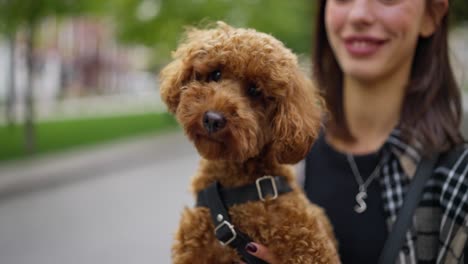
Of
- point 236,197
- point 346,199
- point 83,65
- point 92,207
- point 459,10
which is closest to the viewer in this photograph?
point 236,197

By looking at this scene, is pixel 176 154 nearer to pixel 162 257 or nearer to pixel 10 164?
pixel 10 164

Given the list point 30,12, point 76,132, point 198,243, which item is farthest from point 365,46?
point 76,132

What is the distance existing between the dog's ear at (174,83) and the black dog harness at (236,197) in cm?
40

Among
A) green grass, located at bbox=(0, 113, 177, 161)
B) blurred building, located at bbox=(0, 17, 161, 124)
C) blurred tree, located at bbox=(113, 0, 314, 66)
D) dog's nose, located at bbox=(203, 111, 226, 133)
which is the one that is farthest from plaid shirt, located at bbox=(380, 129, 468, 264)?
blurred building, located at bbox=(0, 17, 161, 124)

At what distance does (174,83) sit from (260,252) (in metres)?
0.79

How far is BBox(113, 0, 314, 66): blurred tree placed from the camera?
16766mm

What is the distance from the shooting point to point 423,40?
2619mm

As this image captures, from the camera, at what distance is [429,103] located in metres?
2.46

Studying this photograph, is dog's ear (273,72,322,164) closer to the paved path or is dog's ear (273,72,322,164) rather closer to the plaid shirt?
the plaid shirt

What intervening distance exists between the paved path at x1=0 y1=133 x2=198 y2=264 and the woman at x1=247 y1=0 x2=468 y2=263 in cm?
441

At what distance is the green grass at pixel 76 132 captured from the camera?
14078 millimetres

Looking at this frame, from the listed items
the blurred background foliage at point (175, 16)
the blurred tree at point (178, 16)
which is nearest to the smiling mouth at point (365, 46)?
the blurred background foliage at point (175, 16)

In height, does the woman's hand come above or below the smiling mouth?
below

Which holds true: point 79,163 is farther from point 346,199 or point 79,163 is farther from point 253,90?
point 253,90
